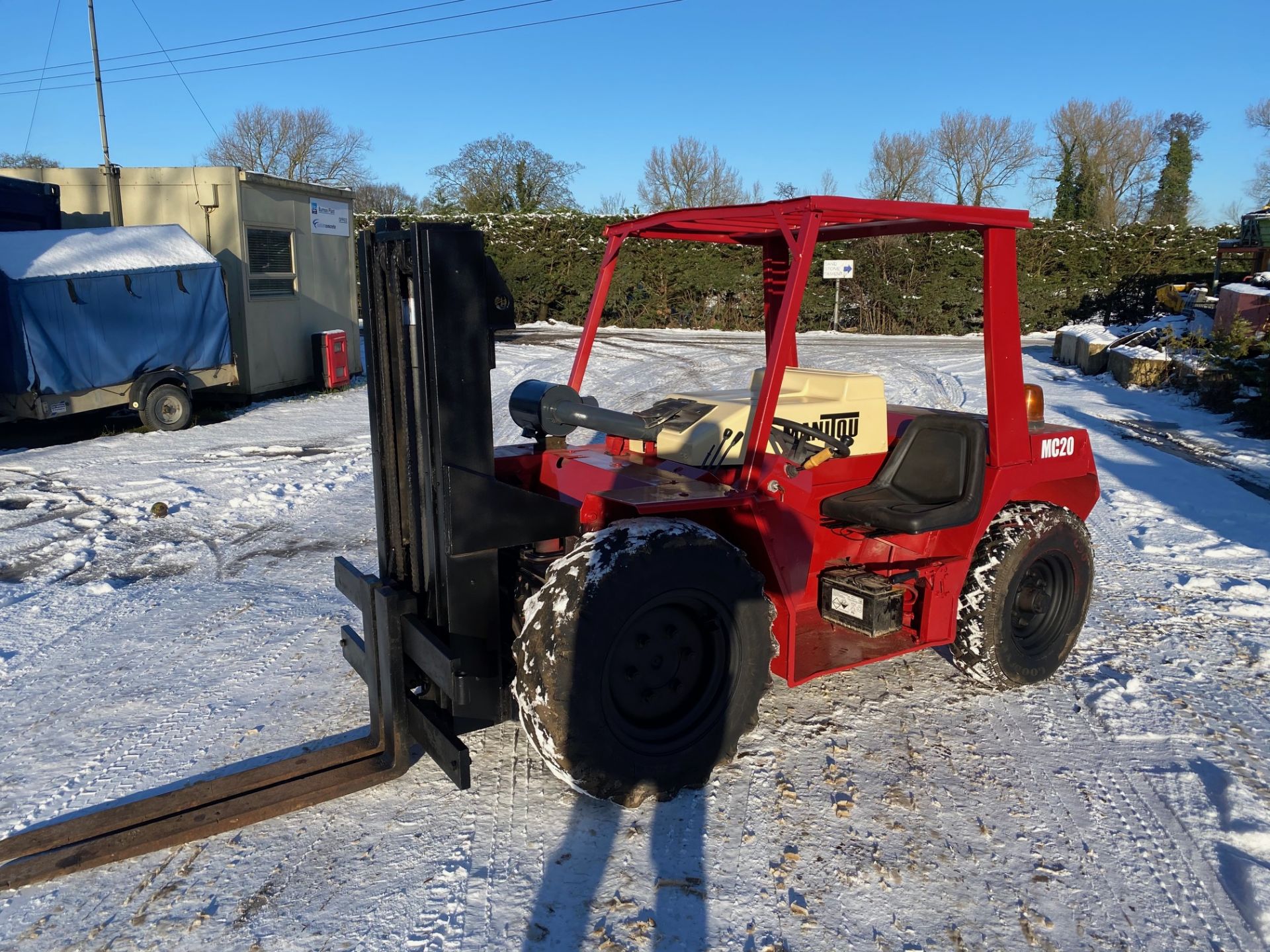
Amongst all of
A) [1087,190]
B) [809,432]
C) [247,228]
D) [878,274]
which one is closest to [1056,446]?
[809,432]

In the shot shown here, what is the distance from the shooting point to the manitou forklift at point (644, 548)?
3.36 metres

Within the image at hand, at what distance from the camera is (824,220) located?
3.98 metres

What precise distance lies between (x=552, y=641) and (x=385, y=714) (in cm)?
90

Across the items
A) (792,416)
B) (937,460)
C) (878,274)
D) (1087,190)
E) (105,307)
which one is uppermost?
(1087,190)

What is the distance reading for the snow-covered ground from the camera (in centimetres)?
301

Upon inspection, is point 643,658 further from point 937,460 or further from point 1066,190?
point 1066,190

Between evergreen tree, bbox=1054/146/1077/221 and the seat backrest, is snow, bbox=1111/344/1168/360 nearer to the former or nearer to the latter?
the seat backrest

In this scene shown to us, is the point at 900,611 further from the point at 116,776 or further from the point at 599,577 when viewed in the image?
the point at 116,776

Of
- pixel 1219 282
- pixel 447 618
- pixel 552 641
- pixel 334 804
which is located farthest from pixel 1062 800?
pixel 1219 282

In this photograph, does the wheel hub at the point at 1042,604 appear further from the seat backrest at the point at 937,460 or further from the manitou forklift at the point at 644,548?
the seat backrest at the point at 937,460

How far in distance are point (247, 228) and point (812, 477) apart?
39.0ft

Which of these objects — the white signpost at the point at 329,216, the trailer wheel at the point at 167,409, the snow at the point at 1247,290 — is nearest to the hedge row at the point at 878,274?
the snow at the point at 1247,290

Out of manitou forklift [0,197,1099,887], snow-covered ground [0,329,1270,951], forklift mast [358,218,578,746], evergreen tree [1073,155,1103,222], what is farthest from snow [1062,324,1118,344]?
evergreen tree [1073,155,1103,222]

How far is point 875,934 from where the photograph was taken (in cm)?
297
